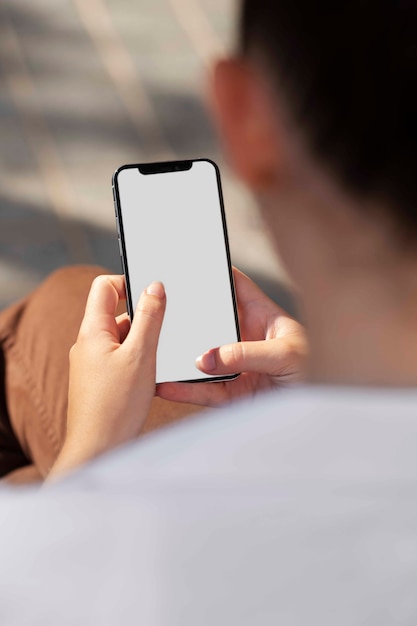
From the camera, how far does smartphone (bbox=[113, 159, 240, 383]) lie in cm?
61

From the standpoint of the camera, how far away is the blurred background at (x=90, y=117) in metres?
1.33

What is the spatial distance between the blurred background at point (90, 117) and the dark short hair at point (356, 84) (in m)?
0.72

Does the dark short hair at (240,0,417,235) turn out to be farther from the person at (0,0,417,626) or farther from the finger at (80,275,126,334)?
the finger at (80,275,126,334)

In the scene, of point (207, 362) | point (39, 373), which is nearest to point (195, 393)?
point (207, 362)

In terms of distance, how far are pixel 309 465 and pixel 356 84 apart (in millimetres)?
139

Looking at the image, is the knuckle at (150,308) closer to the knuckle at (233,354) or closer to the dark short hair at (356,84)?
the knuckle at (233,354)

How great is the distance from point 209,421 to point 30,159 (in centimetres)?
122

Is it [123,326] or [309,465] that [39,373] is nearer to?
[123,326]

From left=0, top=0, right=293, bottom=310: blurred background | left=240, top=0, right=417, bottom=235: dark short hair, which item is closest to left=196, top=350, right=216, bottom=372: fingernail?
left=240, top=0, right=417, bottom=235: dark short hair

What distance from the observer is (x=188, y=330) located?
621 mm

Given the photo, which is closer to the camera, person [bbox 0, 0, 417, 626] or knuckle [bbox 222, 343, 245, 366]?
person [bbox 0, 0, 417, 626]

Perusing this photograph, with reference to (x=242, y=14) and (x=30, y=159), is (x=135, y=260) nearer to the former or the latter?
(x=242, y=14)

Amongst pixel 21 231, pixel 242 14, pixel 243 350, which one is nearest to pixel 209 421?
pixel 242 14

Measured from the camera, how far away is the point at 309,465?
31cm
